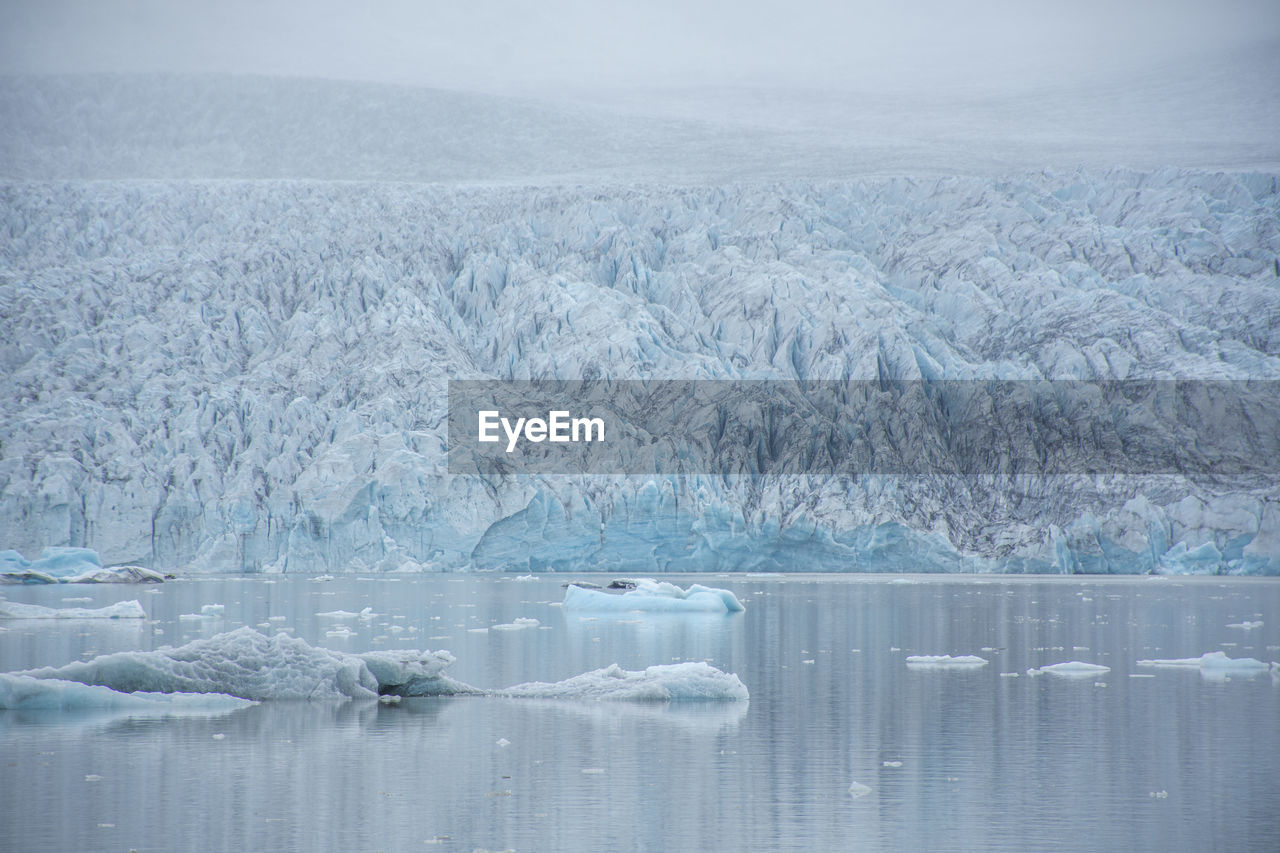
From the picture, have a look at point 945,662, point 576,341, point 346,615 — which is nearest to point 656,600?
point 346,615

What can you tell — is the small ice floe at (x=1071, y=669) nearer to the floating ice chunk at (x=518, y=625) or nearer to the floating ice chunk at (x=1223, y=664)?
the floating ice chunk at (x=1223, y=664)

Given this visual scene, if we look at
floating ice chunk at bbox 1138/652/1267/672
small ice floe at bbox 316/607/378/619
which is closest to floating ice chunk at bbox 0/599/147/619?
small ice floe at bbox 316/607/378/619

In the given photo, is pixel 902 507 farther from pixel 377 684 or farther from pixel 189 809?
pixel 189 809

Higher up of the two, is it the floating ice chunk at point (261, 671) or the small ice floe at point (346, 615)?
the floating ice chunk at point (261, 671)

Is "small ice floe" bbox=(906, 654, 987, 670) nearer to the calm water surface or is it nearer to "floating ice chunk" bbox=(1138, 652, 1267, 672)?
the calm water surface

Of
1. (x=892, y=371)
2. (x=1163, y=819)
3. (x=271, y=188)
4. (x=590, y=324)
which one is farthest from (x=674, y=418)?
(x=1163, y=819)

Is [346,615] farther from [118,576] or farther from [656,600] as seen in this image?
[118,576]
